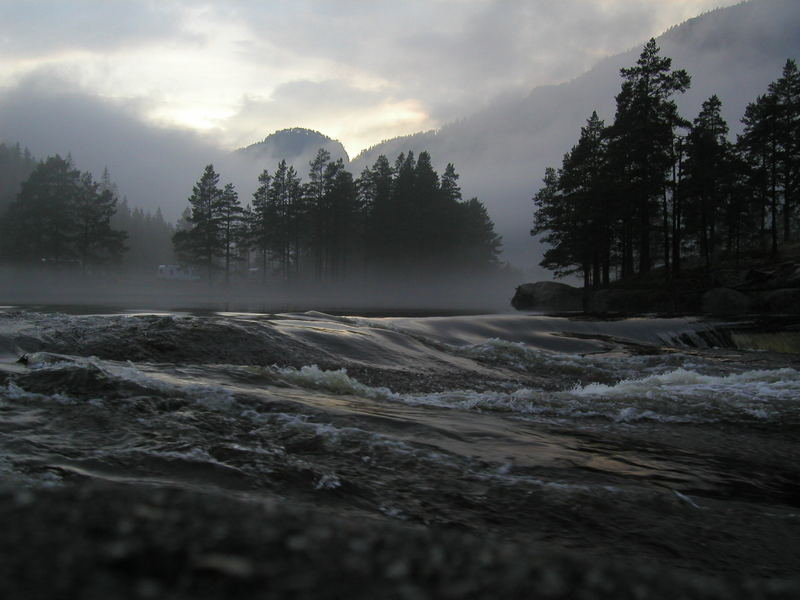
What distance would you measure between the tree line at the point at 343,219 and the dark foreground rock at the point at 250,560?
4911 cm

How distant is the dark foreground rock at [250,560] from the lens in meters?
0.43

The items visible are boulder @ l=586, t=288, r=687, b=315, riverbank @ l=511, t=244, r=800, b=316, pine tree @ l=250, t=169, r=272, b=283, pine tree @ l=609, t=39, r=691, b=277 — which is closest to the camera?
riverbank @ l=511, t=244, r=800, b=316

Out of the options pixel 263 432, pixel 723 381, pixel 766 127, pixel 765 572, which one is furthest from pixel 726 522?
pixel 766 127

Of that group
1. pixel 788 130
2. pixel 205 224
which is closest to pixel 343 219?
pixel 205 224

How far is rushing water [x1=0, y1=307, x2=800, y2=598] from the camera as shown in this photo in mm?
499

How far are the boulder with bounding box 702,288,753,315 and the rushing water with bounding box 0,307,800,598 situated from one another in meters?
16.0

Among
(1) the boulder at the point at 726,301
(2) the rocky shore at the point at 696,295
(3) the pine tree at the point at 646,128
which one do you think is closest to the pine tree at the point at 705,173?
(3) the pine tree at the point at 646,128

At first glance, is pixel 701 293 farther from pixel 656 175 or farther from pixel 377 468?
pixel 377 468

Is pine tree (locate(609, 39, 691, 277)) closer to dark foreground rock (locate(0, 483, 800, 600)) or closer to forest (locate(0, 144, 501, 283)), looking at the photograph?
forest (locate(0, 144, 501, 283))

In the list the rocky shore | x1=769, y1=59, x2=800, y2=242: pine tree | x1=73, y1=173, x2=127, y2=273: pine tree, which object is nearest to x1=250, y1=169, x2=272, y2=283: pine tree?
x1=73, y1=173, x2=127, y2=273: pine tree

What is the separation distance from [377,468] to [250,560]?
2260 mm

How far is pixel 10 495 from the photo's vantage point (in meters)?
0.54

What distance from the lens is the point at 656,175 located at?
26.0 m

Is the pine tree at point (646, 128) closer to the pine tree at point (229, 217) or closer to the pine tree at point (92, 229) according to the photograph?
the pine tree at point (229, 217)
